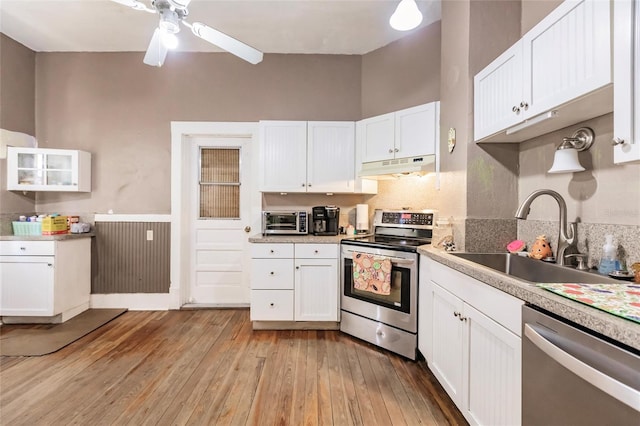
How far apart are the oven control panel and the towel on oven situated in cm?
59

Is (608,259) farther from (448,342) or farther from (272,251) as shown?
(272,251)

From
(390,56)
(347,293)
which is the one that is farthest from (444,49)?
(347,293)

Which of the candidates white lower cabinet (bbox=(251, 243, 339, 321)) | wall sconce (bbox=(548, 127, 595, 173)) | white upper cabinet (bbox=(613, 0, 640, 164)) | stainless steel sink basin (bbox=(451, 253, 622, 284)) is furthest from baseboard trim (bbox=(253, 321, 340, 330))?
white upper cabinet (bbox=(613, 0, 640, 164))

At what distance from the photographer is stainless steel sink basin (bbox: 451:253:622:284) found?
4.70ft

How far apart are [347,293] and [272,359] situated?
2.80 ft

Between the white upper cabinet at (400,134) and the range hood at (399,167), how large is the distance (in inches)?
1.7

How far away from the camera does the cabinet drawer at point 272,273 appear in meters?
2.92

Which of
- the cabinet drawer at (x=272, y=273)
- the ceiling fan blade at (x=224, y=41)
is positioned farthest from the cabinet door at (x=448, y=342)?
the ceiling fan blade at (x=224, y=41)

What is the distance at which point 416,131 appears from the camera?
2.73 metres

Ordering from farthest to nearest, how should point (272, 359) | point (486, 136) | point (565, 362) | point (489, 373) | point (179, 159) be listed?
point (179, 159)
point (272, 359)
point (486, 136)
point (489, 373)
point (565, 362)

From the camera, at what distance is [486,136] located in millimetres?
1987

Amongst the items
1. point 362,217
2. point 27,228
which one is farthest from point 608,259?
point 27,228

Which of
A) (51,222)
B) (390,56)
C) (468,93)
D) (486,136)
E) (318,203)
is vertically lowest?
(51,222)

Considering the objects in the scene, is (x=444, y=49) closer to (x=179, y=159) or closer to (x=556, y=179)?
(x=556, y=179)
